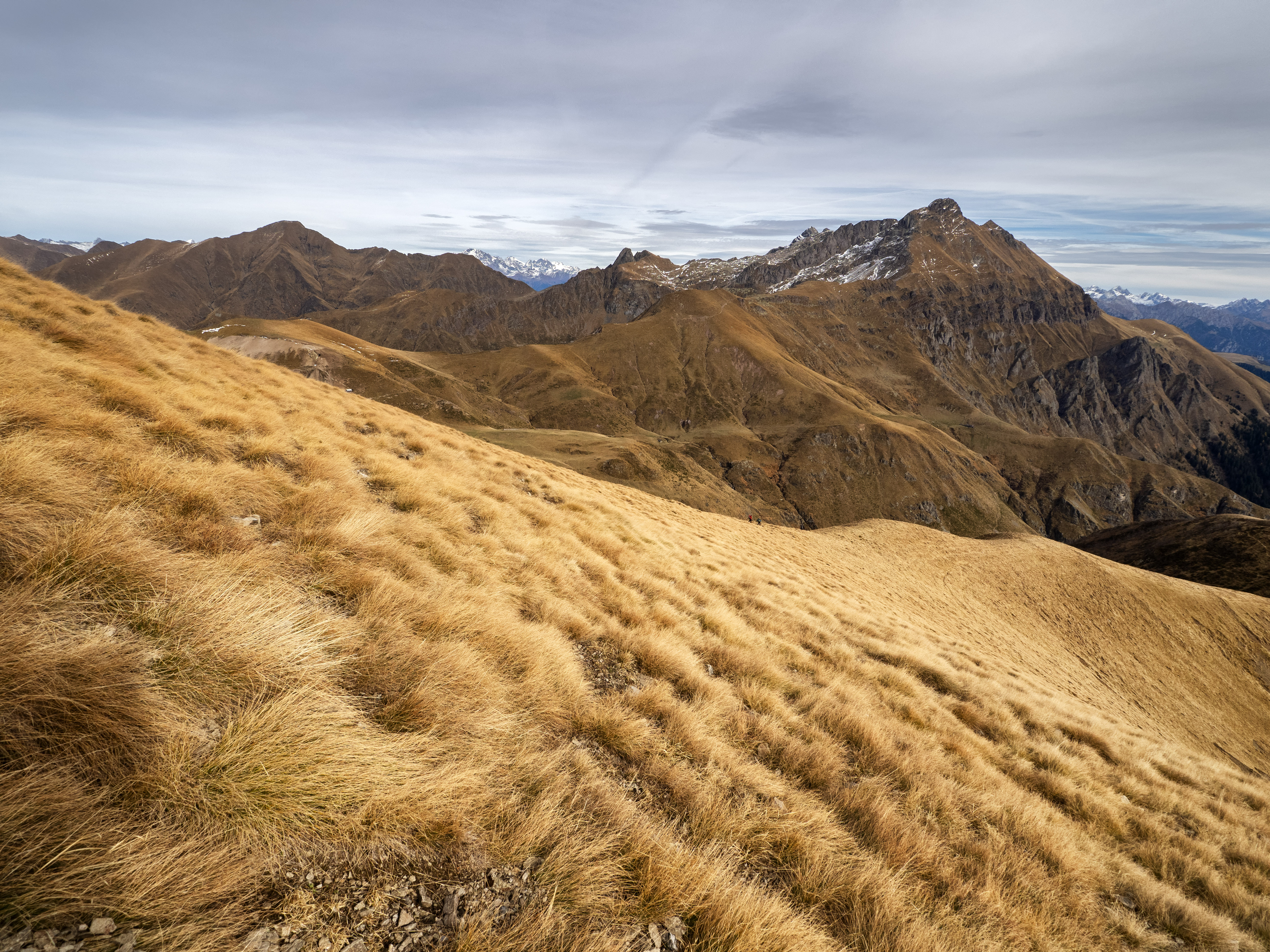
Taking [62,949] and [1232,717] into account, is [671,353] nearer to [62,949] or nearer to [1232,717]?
[1232,717]

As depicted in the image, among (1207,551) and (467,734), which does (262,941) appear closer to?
(467,734)

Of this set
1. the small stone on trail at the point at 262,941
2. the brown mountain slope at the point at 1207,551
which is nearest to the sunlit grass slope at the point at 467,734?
the small stone on trail at the point at 262,941

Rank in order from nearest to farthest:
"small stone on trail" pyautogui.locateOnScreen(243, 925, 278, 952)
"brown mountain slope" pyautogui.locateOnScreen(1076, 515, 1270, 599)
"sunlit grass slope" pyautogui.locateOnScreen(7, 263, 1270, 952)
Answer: "small stone on trail" pyautogui.locateOnScreen(243, 925, 278, 952) < "sunlit grass slope" pyautogui.locateOnScreen(7, 263, 1270, 952) < "brown mountain slope" pyautogui.locateOnScreen(1076, 515, 1270, 599)

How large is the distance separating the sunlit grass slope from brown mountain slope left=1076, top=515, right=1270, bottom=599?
53819mm

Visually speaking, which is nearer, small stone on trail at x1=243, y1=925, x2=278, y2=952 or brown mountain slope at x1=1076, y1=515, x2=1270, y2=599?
small stone on trail at x1=243, y1=925, x2=278, y2=952

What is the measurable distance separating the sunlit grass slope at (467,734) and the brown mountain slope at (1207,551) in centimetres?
5382

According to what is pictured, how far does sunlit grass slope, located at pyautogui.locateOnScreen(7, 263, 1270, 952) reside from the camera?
2318 mm

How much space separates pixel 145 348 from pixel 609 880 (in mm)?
14100

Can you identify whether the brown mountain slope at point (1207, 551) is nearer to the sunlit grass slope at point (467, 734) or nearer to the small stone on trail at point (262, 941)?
the sunlit grass slope at point (467, 734)

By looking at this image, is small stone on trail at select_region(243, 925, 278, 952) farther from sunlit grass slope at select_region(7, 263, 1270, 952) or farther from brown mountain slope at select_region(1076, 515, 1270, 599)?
brown mountain slope at select_region(1076, 515, 1270, 599)

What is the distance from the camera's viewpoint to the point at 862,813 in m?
4.35

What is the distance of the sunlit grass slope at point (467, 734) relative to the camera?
2.32 meters

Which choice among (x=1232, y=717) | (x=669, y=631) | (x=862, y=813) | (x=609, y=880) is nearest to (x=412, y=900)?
(x=609, y=880)

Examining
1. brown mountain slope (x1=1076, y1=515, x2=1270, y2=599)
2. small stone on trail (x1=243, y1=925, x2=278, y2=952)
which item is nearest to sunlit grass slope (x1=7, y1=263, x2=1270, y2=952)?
small stone on trail (x1=243, y1=925, x2=278, y2=952)
